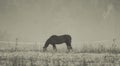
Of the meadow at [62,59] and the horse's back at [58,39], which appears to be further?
the horse's back at [58,39]

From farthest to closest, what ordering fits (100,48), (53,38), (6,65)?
(53,38), (100,48), (6,65)

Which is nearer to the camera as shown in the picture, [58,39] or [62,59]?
[62,59]

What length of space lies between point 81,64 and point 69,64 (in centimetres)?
65

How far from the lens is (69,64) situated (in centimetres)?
1820

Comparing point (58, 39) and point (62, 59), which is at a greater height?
point (58, 39)

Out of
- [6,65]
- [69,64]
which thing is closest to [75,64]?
[69,64]

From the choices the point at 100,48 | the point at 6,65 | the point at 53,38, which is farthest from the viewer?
the point at 53,38

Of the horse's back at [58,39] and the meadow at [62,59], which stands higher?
the horse's back at [58,39]

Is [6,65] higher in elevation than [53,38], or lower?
lower

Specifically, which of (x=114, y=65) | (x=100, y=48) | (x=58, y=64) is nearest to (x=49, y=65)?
(x=58, y=64)

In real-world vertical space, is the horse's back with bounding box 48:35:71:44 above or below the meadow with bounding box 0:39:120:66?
above

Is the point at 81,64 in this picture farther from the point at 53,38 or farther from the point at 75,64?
the point at 53,38

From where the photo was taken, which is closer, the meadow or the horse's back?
the meadow

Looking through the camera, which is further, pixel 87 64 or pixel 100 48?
pixel 100 48
